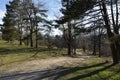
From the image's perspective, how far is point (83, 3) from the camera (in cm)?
2389

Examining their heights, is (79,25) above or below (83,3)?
below

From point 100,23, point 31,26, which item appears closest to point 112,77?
point 100,23

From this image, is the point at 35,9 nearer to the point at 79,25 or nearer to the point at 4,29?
the point at 4,29

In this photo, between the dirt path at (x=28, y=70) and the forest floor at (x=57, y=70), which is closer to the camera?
the forest floor at (x=57, y=70)

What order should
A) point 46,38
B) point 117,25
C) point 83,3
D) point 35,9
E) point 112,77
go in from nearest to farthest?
point 112,77 → point 117,25 → point 83,3 → point 35,9 → point 46,38

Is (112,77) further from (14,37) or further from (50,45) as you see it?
(50,45)

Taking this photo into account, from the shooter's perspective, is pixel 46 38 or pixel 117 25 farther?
pixel 46 38

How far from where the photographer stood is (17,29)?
55906 millimetres

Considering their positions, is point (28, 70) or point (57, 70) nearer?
point (28, 70)

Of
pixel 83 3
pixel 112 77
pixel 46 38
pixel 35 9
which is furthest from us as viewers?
pixel 46 38

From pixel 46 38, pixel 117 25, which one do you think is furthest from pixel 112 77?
pixel 46 38

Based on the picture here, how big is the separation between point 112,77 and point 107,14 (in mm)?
8448

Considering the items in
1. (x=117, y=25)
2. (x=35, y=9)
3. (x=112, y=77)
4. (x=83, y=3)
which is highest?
(x=35, y=9)

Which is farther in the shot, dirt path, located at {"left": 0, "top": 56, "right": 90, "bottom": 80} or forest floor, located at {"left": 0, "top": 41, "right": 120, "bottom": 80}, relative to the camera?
dirt path, located at {"left": 0, "top": 56, "right": 90, "bottom": 80}
